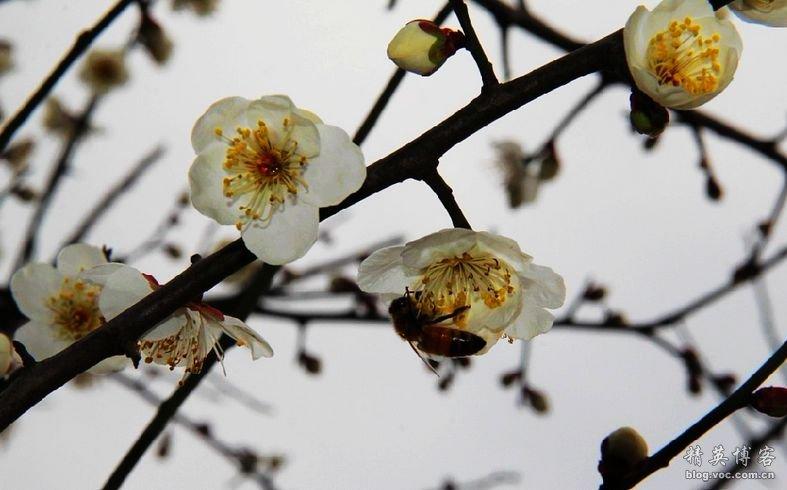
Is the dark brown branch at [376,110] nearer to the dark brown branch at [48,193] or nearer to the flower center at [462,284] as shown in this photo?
the flower center at [462,284]

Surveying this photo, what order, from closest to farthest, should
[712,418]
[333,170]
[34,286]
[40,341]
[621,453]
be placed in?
[712,418], [621,453], [333,170], [40,341], [34,286]

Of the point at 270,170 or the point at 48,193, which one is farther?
the point at 48,193

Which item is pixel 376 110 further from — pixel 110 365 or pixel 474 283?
pixel 110 365

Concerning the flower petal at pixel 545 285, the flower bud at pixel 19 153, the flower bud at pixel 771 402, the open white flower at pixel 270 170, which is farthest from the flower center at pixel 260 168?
the flower bud at pixel 19 153

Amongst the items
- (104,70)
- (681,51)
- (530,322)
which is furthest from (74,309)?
(104,70)

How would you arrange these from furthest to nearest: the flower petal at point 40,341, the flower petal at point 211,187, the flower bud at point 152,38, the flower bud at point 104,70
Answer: the flower bud at point 104,70 → the flower bud at point 152,38 → the flower petal at point 40,341 → the flower petal at point 211,187
